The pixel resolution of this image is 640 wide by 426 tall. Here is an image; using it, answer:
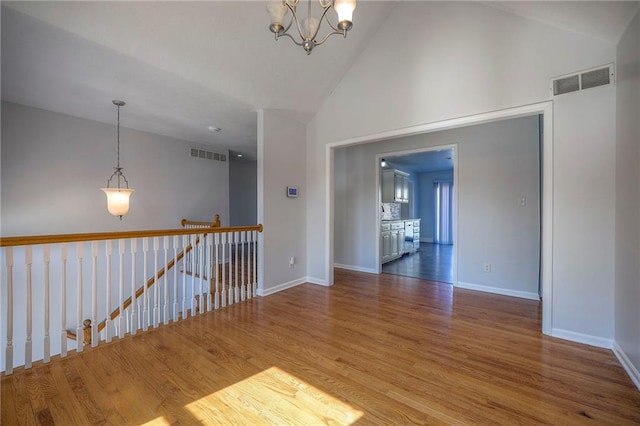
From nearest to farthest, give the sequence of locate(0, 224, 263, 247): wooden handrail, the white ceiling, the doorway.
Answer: locate(0, 224, 263, 247): wooden handrail
the white ceiling
the doorway

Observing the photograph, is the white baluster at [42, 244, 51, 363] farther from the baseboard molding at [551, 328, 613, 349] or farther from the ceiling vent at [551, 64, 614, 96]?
the ceiling vent at [551, 64, 614, 96]

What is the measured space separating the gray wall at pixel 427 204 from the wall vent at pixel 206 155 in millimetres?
6798

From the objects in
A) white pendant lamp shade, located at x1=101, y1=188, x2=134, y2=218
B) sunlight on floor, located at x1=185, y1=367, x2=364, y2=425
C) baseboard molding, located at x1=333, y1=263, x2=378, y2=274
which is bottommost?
sunlight on floor, located at x1=185, y1=367, x2=364, y2=425

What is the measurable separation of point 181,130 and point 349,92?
3036 mm

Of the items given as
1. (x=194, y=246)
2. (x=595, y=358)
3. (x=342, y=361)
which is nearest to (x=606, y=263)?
(x=595, y=358)

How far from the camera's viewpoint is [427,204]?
9672 mm

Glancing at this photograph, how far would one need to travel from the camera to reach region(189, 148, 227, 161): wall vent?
224 inches

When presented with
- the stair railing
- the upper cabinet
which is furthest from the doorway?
the stair railing

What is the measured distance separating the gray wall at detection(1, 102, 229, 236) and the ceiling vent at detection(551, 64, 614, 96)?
5.14 meters

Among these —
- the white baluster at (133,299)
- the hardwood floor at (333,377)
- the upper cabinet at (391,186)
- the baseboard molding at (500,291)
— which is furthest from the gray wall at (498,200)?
the white baluster at (133,299)

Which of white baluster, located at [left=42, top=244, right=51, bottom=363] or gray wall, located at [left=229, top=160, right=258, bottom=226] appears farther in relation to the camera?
gray wall, located at [left=229, top=160, right=258, bottom=226]

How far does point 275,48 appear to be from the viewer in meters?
3.07

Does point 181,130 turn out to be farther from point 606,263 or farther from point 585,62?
point 606,263

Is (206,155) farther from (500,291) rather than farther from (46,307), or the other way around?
(500,291)
